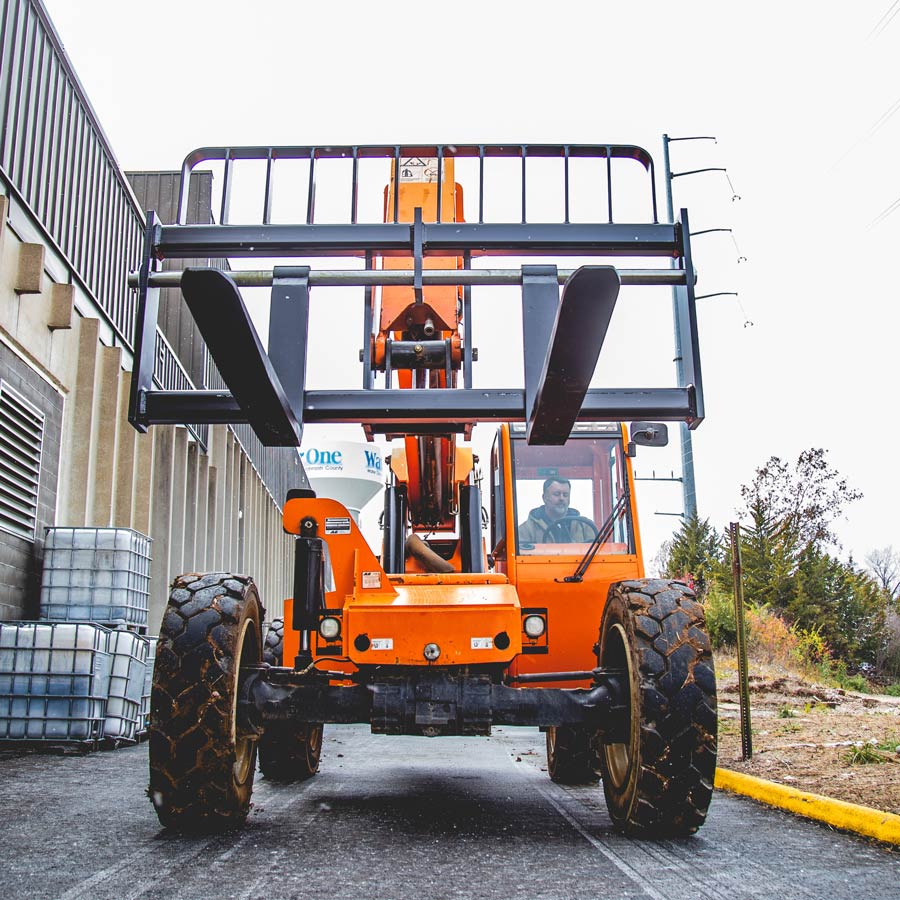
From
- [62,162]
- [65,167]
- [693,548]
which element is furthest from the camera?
[693,548]

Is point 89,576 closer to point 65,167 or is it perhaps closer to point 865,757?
point 65,167

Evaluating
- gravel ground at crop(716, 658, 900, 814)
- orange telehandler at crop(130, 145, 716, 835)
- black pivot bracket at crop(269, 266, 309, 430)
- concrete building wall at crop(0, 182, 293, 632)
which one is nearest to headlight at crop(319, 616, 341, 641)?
orange telehandler at crop(130, 145, 716, 835)

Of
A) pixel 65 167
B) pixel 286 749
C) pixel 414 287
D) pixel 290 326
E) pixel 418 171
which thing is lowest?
pixel 286 749

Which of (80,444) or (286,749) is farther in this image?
(80,444)

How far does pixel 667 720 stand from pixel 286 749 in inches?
128

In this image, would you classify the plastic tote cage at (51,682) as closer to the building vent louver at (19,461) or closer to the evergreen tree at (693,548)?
the building vent louver at (19,461)

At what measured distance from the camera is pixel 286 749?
7.00 meters

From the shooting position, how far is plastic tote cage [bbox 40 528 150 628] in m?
10.0

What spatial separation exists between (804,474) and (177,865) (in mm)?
34048

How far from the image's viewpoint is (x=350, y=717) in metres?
5.14

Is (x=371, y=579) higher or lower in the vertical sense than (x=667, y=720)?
higher

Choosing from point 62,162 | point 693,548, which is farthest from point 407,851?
point 693,548

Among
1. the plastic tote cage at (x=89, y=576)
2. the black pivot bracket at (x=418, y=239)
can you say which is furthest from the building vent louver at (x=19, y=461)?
the black pivot bracket at (x=418, y=239)

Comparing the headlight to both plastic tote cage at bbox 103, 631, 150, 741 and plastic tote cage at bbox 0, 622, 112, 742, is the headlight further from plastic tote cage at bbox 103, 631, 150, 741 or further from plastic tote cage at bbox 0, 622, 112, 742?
plastic tote cage at bbox 103, 631, 150, 741
